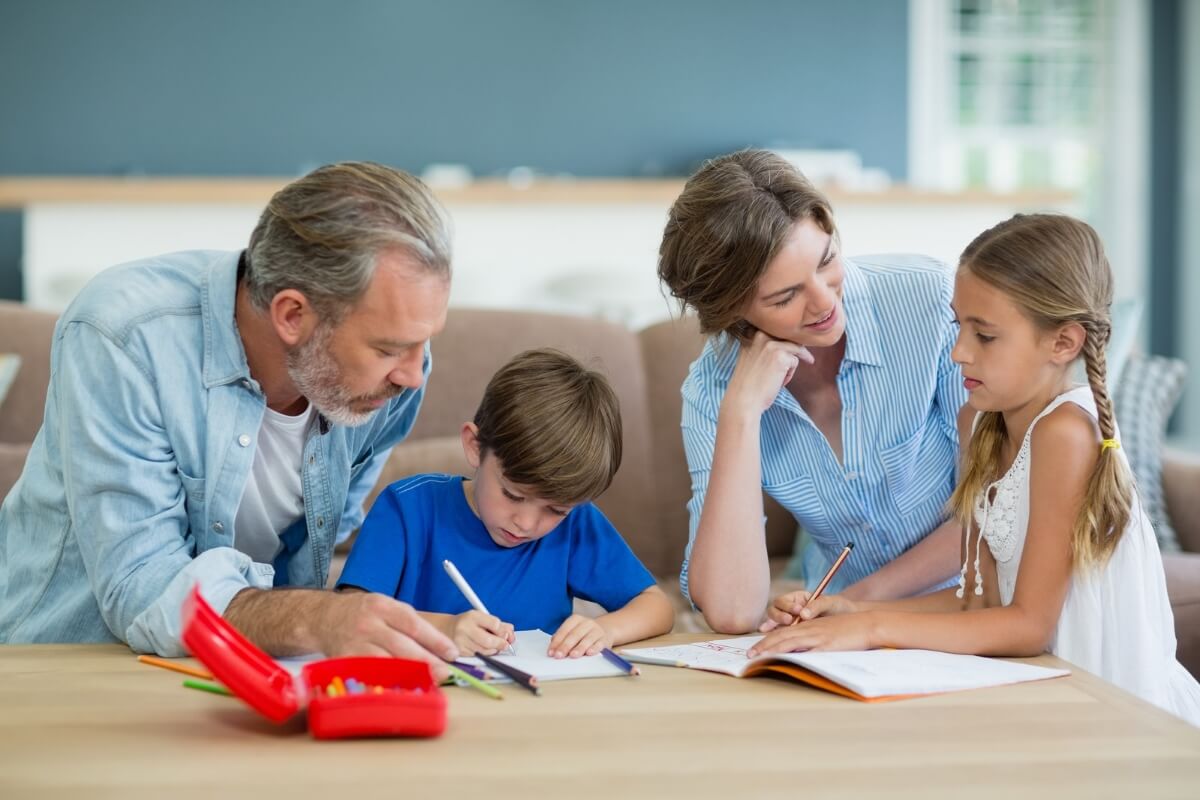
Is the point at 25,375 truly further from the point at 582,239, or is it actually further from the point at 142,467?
the point at 582,239

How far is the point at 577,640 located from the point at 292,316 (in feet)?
1.61

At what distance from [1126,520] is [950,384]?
0.47m

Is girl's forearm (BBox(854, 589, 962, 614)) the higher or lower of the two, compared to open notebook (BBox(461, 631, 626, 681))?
lower

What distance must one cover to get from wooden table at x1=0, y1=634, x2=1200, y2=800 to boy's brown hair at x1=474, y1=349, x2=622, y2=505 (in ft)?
1.26

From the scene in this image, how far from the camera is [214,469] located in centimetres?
140

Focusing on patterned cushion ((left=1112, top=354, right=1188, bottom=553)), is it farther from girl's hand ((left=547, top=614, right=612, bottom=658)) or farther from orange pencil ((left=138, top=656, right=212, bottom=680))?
orange pencil ((left=138, top=656, right=212, bottom=680))

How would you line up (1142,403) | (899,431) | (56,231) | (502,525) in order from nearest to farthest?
1. (502,525)
2. (899,431)
3. (1142,403)
4. (56,231)

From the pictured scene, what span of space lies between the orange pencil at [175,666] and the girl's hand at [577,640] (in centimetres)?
34

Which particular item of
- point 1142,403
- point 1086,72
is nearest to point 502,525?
point 1142,403

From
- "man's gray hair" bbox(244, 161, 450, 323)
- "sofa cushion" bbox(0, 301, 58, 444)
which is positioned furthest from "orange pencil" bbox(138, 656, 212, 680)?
"sofa cushion" bbox(0, 301, 58, 444)

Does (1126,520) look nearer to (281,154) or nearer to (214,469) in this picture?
(214,469)

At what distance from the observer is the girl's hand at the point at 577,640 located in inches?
48.5

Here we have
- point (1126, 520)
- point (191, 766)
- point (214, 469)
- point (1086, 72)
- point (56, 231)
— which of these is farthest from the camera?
point (1086, 72)

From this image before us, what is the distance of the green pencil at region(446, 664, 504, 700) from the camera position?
Answer: 3.45 ft
